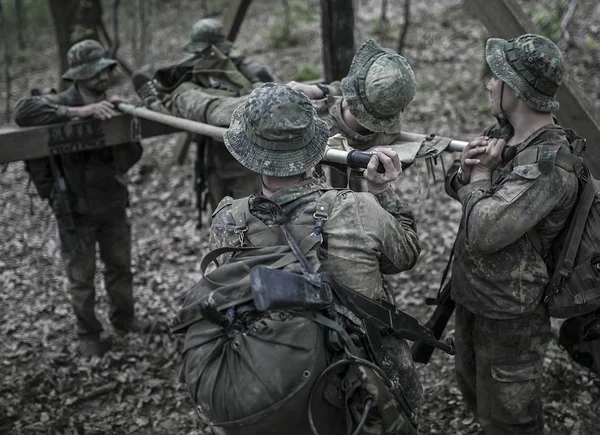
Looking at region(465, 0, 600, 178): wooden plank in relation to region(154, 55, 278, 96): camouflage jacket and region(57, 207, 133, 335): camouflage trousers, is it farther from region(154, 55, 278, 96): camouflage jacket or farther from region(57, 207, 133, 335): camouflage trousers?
region(57, 207, 133, 335): camouflage trousers

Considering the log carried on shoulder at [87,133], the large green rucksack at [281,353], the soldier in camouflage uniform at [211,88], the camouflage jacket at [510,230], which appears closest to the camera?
the large green rucksack at [281,353]

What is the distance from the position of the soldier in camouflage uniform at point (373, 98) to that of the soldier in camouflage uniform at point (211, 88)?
112 cm

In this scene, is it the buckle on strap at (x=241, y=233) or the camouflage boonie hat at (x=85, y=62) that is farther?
the camouflage boonie hat at (x=85, y=62)

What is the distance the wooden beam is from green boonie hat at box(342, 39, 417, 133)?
3667 millimetres

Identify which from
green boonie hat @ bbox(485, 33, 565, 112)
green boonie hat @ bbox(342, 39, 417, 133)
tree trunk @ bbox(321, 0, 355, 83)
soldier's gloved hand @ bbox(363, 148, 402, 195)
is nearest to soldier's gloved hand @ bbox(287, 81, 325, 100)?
green boonie hat @ bbox(342, 39, 417, 133)

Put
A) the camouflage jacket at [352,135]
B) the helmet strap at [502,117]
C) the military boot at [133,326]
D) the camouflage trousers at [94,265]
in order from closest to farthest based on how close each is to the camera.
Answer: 1. the helmet strap at [502,117]
2. the camouflage jacket at [352,135]
3. the camouflage trousers at [94,265]
4. the military boot at [133,326]

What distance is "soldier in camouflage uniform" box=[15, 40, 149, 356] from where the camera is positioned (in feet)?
17.7

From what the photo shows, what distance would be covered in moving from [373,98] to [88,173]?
3233mm

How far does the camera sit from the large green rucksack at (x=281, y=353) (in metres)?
2.52

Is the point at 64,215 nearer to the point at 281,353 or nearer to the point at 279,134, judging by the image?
the point at 279,134

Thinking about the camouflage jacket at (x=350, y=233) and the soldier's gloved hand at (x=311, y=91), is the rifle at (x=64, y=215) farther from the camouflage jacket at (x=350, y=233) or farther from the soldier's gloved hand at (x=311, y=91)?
the camouflage jacket at (x=350, y=233)

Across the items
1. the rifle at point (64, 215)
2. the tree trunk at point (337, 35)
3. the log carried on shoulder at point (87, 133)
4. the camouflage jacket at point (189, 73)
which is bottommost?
the rifle at point (64, 215)

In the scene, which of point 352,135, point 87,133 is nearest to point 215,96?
point 87,133

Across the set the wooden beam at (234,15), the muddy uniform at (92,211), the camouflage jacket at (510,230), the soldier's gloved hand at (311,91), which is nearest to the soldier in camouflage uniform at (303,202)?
the camouflage jacket at (510,230)
